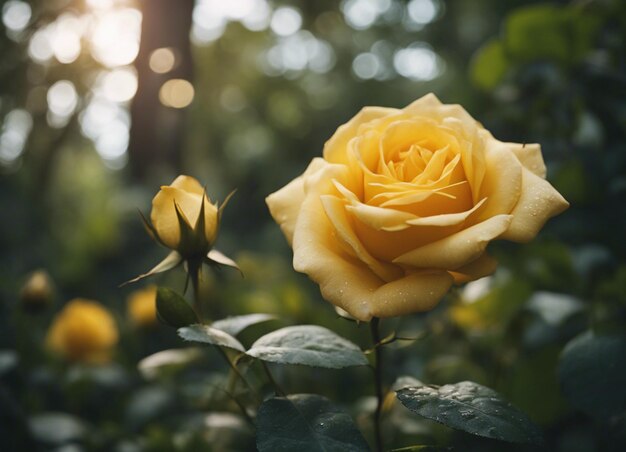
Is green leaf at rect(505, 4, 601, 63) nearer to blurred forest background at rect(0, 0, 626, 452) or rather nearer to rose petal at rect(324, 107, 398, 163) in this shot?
blurred forest background at rect(0, 0, 626, 452)

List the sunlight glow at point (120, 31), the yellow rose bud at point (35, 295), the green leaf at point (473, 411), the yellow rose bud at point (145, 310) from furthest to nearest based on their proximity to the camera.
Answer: the sunlight glow at point (120, 31)
the yellow rose bud at point (145, 310)
the yellow rose bud at point (35, 295)
the green leaf at point (473, 411)

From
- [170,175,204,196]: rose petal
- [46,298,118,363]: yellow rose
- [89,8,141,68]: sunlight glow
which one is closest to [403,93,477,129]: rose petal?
[170,175,204,196]: rose petal

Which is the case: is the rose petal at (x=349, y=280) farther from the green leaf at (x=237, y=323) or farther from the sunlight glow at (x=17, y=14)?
the sunlight glow at (x=17, y=14)

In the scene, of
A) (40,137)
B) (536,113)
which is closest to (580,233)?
(536,113)

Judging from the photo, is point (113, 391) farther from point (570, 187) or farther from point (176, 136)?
point (176, 136)

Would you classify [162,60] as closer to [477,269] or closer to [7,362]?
[7,362]

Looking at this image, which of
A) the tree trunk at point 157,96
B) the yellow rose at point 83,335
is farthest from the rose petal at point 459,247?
the tree trunk at point 157,96
